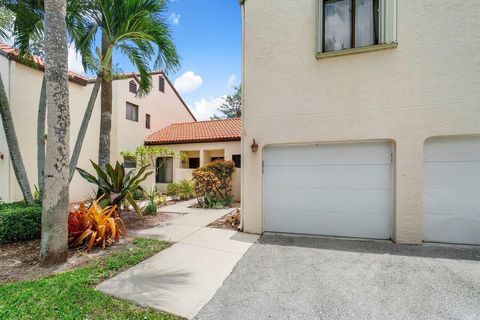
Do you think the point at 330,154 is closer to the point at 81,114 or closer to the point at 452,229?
the point at 452,229

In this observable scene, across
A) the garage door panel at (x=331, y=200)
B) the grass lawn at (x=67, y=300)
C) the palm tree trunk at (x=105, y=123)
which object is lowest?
the grass lawn at (x=67, y=300)

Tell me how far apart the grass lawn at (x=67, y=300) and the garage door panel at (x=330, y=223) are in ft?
13.1

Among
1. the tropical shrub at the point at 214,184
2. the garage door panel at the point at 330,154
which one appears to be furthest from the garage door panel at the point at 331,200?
the tropical shrub at the point at 214,184

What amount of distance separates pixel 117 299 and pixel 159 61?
680cm

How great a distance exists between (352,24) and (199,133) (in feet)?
36.7

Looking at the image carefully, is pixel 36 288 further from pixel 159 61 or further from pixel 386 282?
pixel 159 61

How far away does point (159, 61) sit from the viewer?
7.48 m

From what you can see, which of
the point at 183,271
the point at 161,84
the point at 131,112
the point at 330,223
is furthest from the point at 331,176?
the point at 161,84

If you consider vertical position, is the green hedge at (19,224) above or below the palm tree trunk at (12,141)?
below

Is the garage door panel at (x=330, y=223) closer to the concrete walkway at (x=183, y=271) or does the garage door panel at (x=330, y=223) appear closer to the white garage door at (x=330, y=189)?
the white garage door at (x=330, y=189)

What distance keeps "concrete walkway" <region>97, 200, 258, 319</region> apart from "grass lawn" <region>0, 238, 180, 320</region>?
0.55 feet

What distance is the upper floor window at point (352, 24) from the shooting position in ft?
18.0

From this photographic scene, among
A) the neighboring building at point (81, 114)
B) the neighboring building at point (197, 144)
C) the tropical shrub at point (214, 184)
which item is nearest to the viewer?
the neighboring building at point (81, 114)

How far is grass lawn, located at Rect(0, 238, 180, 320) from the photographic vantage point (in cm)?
288
